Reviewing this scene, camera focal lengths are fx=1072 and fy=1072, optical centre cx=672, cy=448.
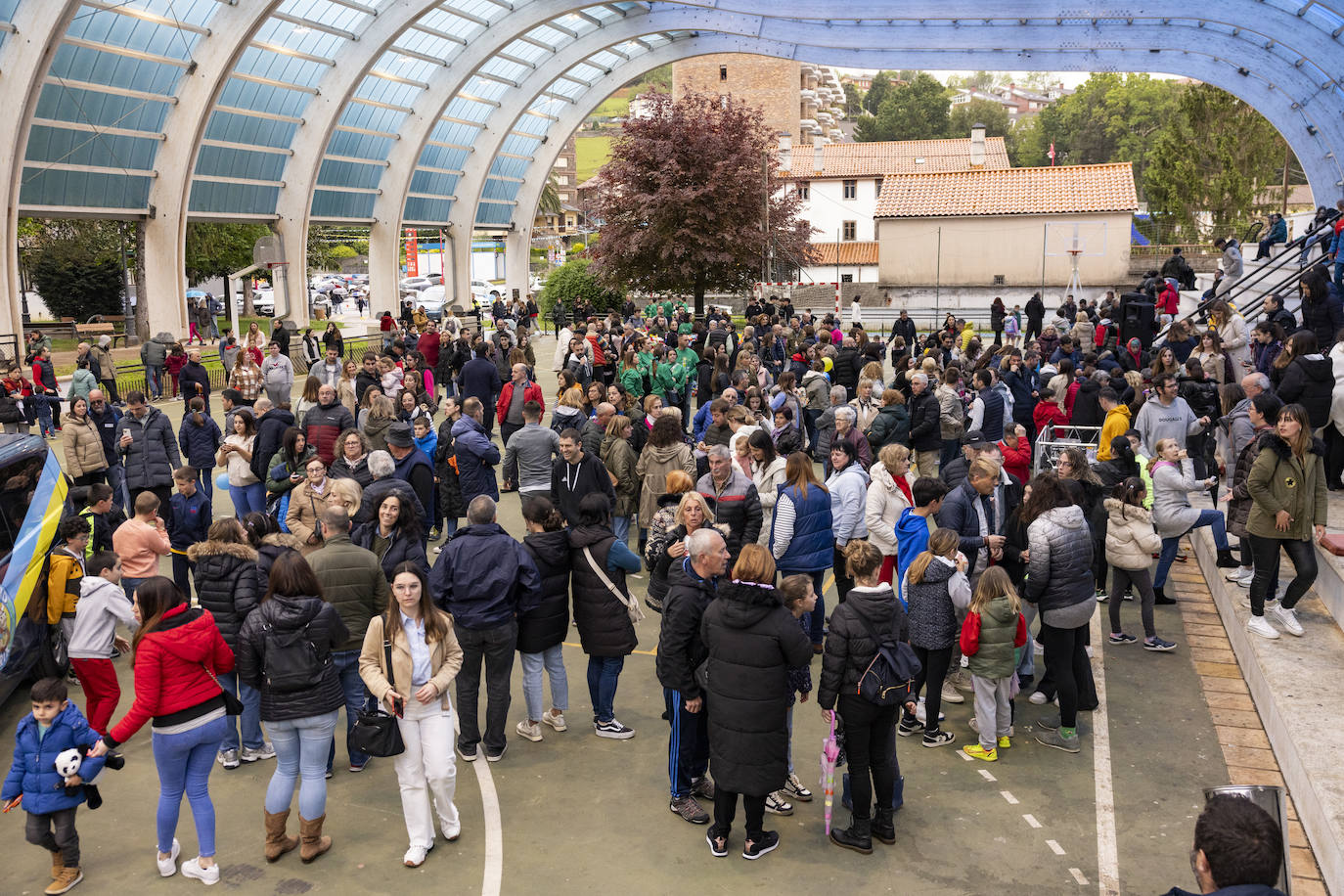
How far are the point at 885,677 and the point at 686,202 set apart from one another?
25750 millimetres

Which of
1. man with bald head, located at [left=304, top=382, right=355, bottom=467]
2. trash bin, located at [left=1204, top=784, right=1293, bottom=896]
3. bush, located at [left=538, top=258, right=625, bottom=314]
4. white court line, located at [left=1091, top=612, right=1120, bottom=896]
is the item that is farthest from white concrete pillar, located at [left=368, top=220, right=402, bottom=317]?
trash bin, located at [left=1204, top=784, right=1293, bottom=896]

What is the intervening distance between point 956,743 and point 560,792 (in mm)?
2644

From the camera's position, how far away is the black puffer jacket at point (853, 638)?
18.2 ft

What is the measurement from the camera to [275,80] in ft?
105

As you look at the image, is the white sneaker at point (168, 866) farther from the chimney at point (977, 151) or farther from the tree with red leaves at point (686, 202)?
the chimney at point (977, 151)

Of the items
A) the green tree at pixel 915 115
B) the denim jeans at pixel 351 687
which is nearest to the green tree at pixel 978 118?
the green tree at pixel 915 115

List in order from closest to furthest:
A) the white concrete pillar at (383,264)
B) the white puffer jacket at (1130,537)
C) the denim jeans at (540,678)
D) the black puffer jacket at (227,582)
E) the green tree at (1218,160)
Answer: the black puffer jacket at (227,582)
the denim jeans at (540,678)
the white puffer jacket at (1130,537)
the white concrete pillar at (383,264)
the green tree at (1218,160)

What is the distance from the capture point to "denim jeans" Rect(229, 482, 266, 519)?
1009cm

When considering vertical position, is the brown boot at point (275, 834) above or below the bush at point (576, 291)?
below

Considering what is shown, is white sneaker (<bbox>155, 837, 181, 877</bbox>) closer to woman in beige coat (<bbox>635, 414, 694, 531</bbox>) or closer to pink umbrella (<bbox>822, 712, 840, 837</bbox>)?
pink umbrella (<bbox>822, 712, 840, 837</bbox>)

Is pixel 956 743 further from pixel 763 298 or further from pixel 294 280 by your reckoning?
pixel 294 280

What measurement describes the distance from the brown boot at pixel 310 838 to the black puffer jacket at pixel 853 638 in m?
2.76

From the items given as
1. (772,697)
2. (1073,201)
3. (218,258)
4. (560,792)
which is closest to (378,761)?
(560,792)

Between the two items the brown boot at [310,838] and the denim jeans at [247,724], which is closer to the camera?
the brown boot at [310,838]
